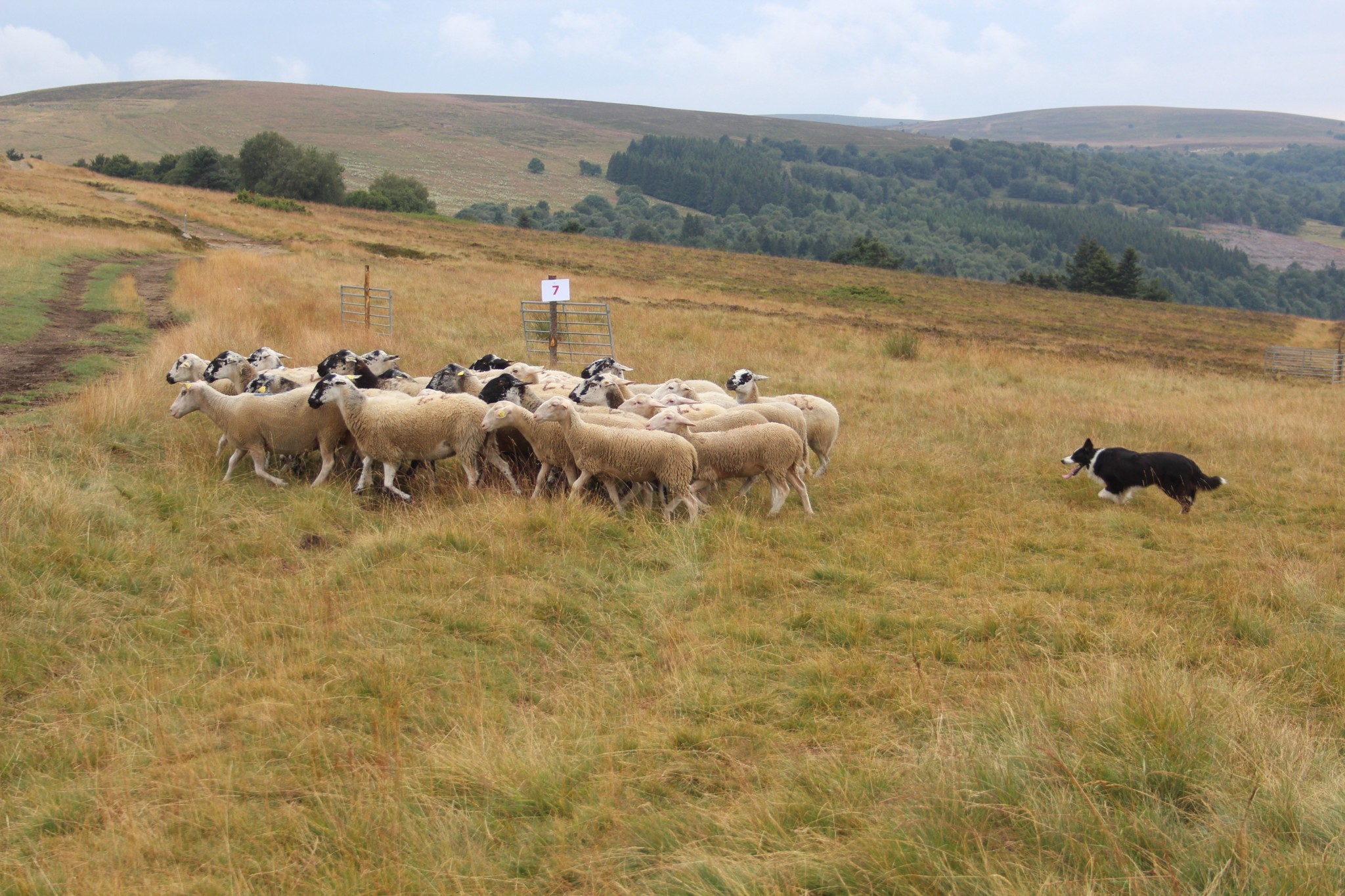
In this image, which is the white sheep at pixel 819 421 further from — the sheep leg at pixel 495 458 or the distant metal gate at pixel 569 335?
the distant metal gate at pixel 569 335

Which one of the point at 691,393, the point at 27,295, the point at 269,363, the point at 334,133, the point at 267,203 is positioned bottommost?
the point at 691,393

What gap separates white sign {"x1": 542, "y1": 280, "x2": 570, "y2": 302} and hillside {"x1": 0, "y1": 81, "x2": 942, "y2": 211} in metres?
88.9

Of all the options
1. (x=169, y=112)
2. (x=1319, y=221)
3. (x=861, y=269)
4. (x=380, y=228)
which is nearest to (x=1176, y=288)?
(x=861, y=269)

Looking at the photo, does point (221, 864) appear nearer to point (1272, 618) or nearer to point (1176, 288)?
point (1272, 618)

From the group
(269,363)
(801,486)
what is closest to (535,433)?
(801,486)

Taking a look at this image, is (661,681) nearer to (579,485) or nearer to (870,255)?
(579,485)

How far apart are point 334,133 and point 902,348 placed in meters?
153

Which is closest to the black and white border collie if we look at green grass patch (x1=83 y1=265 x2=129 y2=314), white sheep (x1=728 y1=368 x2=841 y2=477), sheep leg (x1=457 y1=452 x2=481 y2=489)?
white sheep (x1=728 y1=368 x2=841 y2=477)

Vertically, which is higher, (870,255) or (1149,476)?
(870,255)

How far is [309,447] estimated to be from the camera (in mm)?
9578

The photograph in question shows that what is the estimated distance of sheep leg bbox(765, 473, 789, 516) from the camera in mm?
8797

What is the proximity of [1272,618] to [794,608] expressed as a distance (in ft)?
10.8

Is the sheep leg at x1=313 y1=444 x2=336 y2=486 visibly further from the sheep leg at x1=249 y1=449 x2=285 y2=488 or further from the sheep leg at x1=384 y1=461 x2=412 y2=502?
the sheep leg at x1=384 y1=461 x2=412 y2=502

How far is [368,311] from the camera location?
63.7 ft
